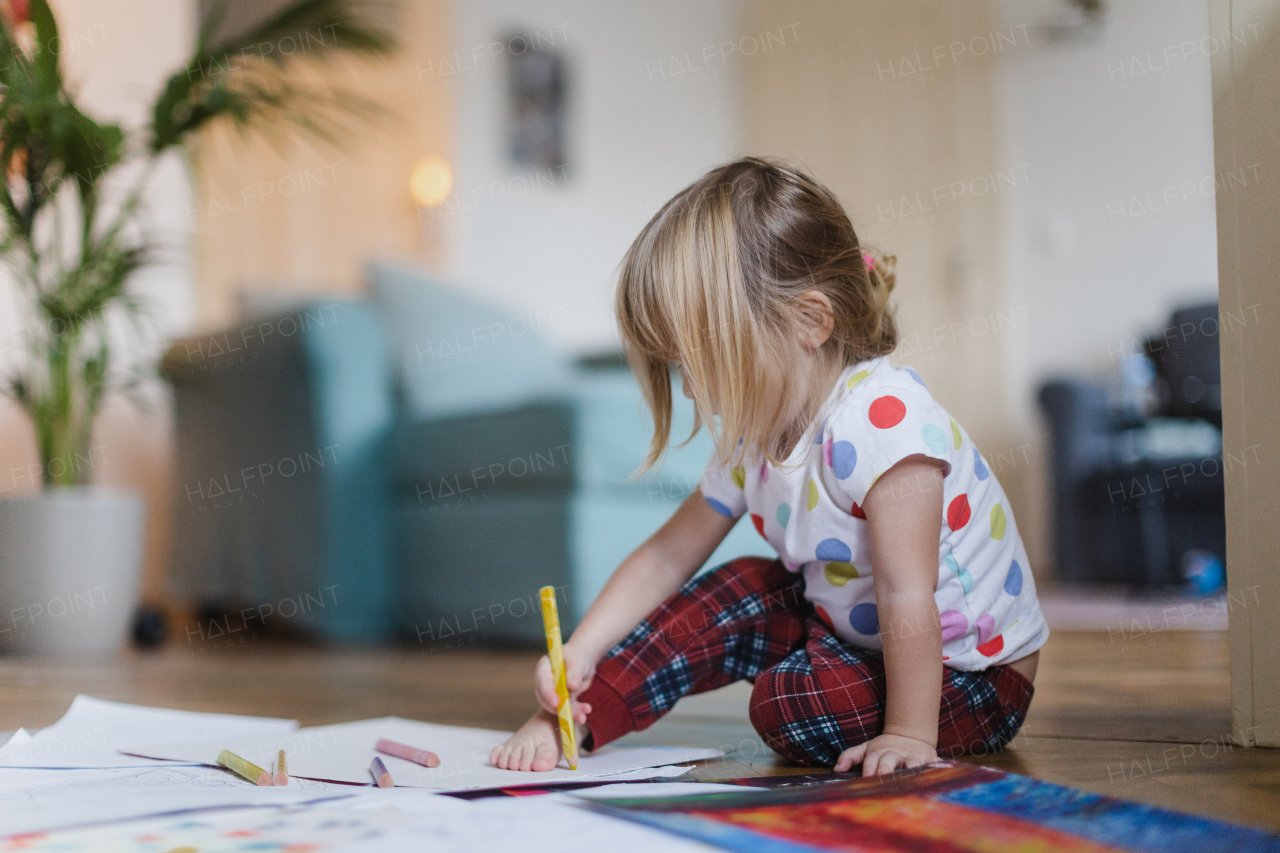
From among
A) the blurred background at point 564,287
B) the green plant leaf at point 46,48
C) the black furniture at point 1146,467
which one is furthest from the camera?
the black furniture at point 1146,467

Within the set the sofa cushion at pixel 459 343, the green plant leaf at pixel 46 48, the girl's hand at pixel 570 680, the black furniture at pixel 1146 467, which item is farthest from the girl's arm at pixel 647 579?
the black furniture at pixel 1146 467

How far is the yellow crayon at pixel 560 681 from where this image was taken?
691 millimetres

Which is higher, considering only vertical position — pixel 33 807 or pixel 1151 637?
pixel 33 807

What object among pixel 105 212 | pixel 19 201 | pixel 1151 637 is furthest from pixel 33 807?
pixel 105 212

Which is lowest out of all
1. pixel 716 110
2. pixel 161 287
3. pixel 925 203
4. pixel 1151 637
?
pixel 1151 637

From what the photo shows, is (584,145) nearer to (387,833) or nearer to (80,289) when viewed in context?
(80,289)

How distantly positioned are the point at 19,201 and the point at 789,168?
4.82ft

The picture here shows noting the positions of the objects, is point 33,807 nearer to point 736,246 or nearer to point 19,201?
point 736,246

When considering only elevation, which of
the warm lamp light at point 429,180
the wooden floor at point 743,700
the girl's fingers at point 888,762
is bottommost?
the wooden floor at point 743,700

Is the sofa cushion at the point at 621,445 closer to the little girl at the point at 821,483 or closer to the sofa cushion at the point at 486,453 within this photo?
the sofa cushion at the point at 486,453

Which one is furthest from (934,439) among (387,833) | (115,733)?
(115,733)

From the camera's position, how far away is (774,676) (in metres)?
0.74

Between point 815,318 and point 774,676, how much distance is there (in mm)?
255

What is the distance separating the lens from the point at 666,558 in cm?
84
